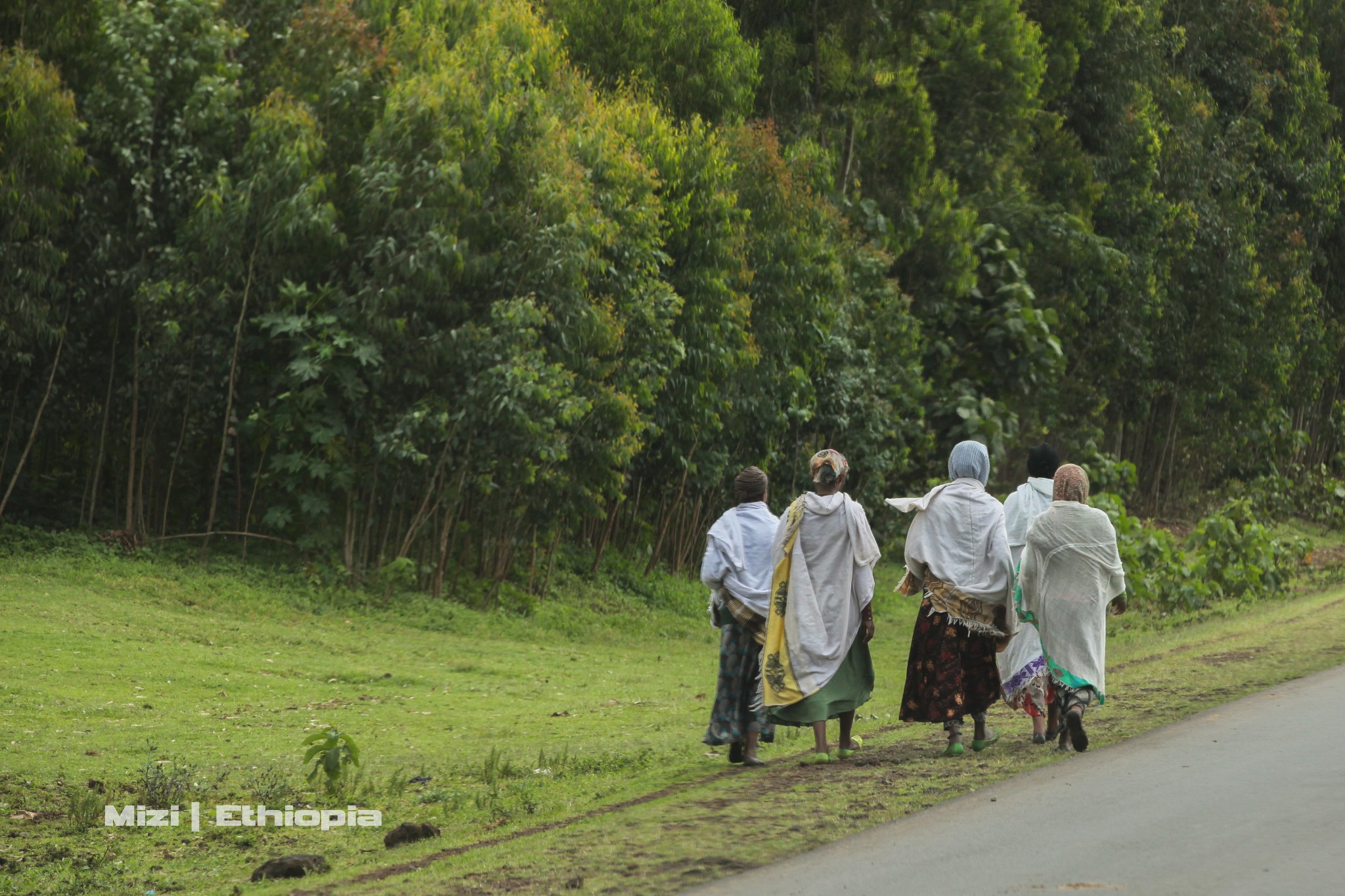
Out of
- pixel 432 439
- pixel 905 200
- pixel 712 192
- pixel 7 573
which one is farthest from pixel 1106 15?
pixel 7 573

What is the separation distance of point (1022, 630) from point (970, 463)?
1.27 m

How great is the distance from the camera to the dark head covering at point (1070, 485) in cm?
830

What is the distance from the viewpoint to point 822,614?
26.4ft

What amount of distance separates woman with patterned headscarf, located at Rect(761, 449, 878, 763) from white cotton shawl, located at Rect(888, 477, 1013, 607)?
32cm

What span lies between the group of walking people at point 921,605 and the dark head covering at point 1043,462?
737mm

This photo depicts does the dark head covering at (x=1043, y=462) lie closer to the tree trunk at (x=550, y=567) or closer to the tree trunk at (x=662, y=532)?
the tree trunk at (x=550, y=567)

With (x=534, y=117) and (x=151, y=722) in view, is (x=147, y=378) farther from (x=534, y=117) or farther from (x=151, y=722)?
(x=151, y=722)

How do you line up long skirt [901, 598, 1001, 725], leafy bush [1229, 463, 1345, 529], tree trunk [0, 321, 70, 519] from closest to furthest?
long skirt [901, 598, 1001, 725], tree trunk [0, 321, 70, 519], leafy bush [1229, 463, 1345, 529]

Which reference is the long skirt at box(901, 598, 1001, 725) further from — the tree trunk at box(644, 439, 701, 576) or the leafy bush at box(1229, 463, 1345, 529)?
the leafy bush at box(1229, 463, 1345, 529)

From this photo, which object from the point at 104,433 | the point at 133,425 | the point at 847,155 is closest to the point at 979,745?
the point at 133,425

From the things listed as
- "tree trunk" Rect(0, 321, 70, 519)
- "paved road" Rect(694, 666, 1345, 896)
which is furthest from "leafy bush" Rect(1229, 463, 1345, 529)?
"paved road" Rect(694, 666, 1345, 896)

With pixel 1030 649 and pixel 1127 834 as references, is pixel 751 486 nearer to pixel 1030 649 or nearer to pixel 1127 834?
pixel 1030 649

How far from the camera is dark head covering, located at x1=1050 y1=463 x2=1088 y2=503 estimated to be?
8.30m

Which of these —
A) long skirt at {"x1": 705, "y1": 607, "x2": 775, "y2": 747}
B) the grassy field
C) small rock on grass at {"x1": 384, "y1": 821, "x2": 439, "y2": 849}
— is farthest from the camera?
long skirt at {"x1": 705, "y1": 607, "x2": 775, "y2": 747}
